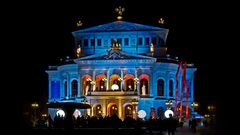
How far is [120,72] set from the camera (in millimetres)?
84438

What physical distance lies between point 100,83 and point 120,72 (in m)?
4.34

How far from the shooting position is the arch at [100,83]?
85312 mm

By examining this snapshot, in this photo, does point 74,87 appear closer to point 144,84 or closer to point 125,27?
point 144,84

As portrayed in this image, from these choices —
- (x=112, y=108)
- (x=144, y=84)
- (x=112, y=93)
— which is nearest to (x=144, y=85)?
(x=144, y=84)

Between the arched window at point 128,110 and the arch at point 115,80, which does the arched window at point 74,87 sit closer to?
the arch at point 115,80

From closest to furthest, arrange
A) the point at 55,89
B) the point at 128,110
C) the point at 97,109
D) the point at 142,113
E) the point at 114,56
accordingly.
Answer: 1. the point at 142,113
2. the point at 97,109
3. the point at 128,110
4. the point at 114,56
5. the point at 55,89

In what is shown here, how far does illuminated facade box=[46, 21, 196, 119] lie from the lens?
81375 millimetres

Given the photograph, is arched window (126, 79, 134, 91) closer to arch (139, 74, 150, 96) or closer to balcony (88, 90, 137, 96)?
arch (139, 74, 150, 96)

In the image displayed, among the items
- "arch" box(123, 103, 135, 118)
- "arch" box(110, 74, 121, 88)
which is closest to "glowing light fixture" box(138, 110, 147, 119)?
"arch" box(123, 103, 135, 118)

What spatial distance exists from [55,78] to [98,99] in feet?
58.6

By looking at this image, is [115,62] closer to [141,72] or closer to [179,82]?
[141,72]

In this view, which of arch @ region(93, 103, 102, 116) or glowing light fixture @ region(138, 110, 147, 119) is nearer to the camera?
glowing light fixture @ region(138, 110, 147, 119)

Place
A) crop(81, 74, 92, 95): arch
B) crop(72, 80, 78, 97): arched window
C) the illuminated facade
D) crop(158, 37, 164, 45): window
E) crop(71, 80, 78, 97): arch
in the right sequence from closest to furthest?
1. the illuminated facade
2. crop(81, 74, 92, 95): arch
3. crop(71, 80, 78, 97): arch
4. crop(72, 80, 78, 97): arched window
5. crop(158, 37, 164, 45): window

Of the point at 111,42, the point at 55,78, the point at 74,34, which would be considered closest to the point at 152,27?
the point at 111,42
